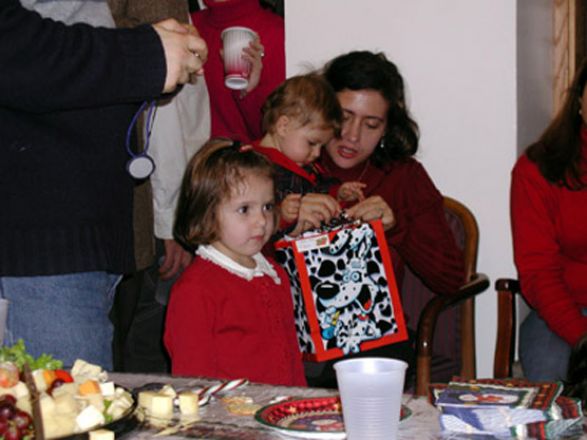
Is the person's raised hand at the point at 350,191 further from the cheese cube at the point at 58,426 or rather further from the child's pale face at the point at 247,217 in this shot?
the cheese cube at the point at 58,426

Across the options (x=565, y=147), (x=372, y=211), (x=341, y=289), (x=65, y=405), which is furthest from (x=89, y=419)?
(x=565, y=147)

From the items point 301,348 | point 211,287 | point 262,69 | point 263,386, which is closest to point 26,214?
point 263,386

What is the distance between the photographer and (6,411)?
0.91m

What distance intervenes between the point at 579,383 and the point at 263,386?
0.66m

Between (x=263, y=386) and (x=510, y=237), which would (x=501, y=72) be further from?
(x=263, y=386)

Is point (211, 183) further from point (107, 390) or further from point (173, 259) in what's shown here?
point (107, 390)

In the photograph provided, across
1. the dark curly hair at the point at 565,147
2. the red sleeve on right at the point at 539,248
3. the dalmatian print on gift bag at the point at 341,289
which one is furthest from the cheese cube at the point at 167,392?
the dark curly hair at the point at 565,147

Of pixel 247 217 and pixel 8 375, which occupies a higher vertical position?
pixel 247 217

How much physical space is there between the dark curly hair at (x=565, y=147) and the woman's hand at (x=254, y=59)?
895mm

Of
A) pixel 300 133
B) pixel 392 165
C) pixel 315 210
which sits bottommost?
pixel 315 210

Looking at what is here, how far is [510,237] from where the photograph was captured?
8.45ft

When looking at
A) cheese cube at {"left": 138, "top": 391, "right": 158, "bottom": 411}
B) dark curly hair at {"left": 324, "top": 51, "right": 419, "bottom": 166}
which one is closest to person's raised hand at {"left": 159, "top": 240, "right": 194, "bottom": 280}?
dark curly hair at {"left": 324, "top": 51, "right": 419, "bottom": 166}

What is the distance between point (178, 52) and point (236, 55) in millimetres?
1089

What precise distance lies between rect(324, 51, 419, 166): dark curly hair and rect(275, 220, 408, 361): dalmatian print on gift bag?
48 centimetres
